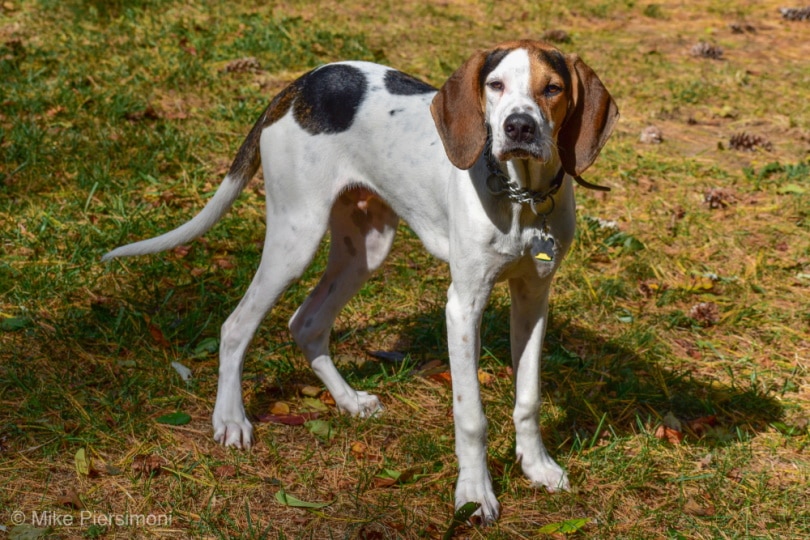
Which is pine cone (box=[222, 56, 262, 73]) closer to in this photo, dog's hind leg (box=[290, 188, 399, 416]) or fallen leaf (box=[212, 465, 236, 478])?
dog's hind leg (box=[290, 188, 399, 416])

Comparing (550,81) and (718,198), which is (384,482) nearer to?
(550,81)

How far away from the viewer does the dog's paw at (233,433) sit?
3.50 m

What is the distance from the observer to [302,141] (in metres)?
3.54

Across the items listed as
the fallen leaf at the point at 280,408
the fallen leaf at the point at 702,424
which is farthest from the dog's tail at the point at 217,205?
the fallen leaf at the point at 702,424

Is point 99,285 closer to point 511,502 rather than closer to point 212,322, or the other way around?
point 212,322

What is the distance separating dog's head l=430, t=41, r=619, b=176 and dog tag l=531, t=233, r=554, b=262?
0.24 metres

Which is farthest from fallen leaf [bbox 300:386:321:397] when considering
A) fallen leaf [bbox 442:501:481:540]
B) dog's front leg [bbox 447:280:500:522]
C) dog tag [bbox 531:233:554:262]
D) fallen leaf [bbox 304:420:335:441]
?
dog tag [bbox 531:233:554:262]

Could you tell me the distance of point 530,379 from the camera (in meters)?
3.29

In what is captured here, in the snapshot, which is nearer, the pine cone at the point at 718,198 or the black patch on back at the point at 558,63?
the black patch on back at the point at 558,63

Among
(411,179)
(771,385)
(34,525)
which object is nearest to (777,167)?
(771,385)

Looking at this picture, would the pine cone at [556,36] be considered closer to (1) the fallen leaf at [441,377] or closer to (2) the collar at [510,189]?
(1) the fallen leaf at [441,377]

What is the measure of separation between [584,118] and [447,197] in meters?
0.60

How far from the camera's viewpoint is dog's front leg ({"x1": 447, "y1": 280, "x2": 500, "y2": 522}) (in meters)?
3.12

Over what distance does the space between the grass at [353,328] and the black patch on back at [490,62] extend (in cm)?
147
